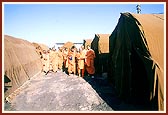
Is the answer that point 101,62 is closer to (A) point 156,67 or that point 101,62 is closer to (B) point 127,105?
(B) point 127,105

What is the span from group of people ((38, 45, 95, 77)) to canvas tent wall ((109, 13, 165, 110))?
447 cm

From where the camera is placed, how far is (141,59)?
6352 millimetres

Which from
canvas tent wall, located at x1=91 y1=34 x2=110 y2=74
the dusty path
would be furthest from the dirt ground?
canvas tent wall, located at x1=91 y1=34 x2=110 y2=74

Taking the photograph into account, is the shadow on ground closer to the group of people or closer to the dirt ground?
the dirt ground

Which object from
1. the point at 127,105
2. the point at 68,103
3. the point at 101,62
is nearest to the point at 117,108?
the point at 127,105

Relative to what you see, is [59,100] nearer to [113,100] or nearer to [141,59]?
[113,100]

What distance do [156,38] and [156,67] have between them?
3.67 ft

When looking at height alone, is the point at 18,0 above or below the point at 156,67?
above

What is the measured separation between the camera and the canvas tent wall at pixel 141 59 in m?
5.55

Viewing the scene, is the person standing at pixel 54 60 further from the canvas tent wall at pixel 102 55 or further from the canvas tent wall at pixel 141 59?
the canvas tent wall at pixel 141 59

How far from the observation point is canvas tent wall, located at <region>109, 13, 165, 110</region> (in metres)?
5.55

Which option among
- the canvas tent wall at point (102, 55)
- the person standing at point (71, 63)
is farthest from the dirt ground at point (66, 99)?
the person standing at point (71, 63)

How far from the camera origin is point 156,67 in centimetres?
547

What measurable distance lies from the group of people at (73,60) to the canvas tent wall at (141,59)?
4.47 m
